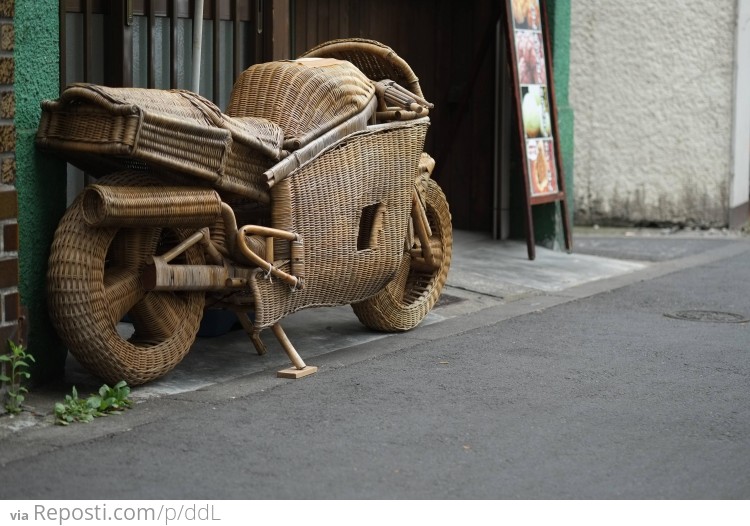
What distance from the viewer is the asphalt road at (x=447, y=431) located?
4.05 metres

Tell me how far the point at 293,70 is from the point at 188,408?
181cm

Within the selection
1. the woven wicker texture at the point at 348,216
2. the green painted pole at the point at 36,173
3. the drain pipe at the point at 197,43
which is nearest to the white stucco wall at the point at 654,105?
the woven wicker texture at the point at 348,216

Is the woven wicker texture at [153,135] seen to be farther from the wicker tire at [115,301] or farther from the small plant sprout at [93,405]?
the small plant sprout at [93,405]

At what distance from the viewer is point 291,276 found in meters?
5.73

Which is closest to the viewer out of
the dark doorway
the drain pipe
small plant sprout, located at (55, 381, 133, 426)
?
small plant sprout, located at (55, 381, 133, 426)

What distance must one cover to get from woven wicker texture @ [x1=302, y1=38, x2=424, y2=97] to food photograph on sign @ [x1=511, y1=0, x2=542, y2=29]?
9.59 ft

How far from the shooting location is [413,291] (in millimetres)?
7145

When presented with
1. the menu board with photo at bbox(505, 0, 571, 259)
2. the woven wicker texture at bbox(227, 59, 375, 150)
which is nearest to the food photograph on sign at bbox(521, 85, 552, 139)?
the menu board with photo at bbox(505, 0, 571, 259)

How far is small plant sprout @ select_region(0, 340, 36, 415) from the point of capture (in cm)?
489

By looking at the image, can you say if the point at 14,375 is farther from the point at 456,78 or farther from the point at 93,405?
the point at 456,78

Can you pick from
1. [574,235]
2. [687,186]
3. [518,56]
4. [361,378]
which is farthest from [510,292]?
[687,186]

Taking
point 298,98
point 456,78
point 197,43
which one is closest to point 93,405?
point 298,98

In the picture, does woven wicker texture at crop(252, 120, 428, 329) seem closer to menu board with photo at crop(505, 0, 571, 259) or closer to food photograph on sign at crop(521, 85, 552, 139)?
menu board with photo at crop(505, 0, 571, 259)
